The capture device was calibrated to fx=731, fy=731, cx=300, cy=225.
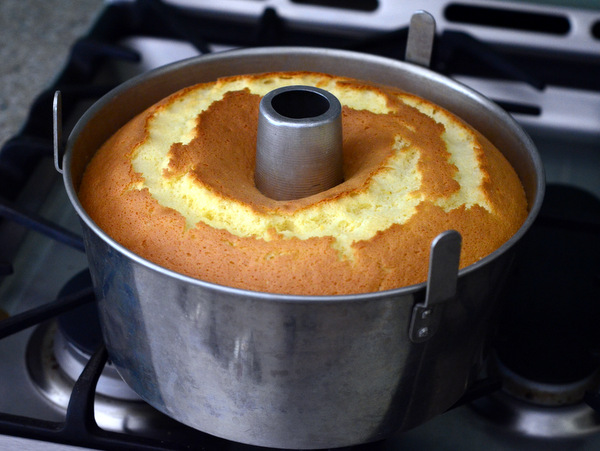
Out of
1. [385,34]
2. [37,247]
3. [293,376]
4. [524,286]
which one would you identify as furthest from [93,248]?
[385,34]

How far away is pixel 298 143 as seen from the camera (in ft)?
2.17

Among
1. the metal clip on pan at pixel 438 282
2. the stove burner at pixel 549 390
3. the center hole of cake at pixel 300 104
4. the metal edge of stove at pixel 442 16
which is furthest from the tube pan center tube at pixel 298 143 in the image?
the metal edge of stove at pixel 442 16

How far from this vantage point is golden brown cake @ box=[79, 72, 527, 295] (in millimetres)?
626

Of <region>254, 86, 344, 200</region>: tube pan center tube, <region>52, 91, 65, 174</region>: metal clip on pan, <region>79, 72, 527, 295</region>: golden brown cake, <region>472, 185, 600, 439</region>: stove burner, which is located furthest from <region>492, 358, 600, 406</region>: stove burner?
<region>52, 91, 65, 174</region>: metal clip on pan

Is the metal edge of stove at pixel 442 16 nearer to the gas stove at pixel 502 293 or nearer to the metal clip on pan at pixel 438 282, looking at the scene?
the gas stove at pixel 502 293

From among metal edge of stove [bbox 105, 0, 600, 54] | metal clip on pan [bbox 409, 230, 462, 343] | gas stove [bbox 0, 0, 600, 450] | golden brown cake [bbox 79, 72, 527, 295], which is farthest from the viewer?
metal edge of stove [bbox 105, 0, 600, 54]

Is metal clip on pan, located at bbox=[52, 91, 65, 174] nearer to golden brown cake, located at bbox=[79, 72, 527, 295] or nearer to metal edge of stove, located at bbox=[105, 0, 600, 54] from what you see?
golden brown cake, located at bbox=[79, 72, 527, 295]

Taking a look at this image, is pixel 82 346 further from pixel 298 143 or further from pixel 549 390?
pixel 549 390

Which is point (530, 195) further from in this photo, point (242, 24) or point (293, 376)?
point (242, 24)

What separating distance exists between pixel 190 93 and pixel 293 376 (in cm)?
37

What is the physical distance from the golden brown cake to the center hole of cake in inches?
3.0

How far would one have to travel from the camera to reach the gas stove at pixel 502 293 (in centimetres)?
75

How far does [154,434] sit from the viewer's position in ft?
2.46

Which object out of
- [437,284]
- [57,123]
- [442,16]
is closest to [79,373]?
[57,123]
